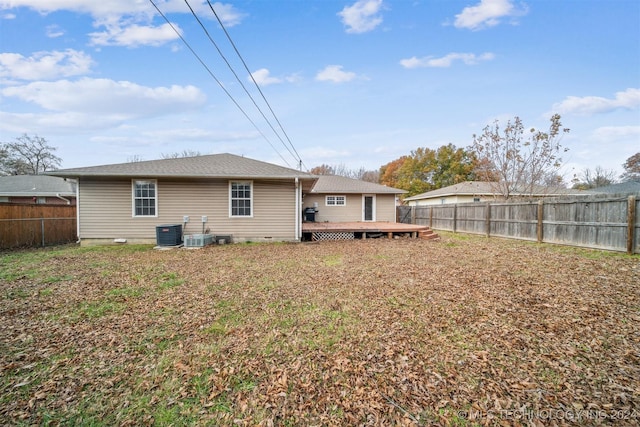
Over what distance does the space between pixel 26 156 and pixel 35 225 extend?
29182 mm

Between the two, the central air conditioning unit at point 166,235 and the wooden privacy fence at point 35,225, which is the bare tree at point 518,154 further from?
the wooden privacy fence at point 35,225

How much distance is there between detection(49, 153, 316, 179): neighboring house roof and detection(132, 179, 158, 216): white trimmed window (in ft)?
1.59

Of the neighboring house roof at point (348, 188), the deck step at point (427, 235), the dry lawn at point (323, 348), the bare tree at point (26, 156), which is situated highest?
the bare tree at point (26, 156)

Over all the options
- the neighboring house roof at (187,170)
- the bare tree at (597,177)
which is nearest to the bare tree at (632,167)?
the bare tree at (597,177)

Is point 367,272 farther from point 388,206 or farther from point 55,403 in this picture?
point 388,206

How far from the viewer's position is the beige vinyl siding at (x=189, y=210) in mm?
9945

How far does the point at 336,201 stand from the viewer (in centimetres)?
1742

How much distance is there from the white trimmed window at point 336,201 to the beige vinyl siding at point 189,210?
6.80m

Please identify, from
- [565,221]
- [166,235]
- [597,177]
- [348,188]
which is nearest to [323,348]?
[166,235]

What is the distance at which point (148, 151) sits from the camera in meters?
34.1

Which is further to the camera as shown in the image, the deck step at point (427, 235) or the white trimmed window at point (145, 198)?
the deck step at point (427, 235)

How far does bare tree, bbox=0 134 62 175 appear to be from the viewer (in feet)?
90.3

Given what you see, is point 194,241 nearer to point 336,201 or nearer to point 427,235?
point 427,235

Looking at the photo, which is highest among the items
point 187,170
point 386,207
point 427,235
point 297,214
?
point 187,170
